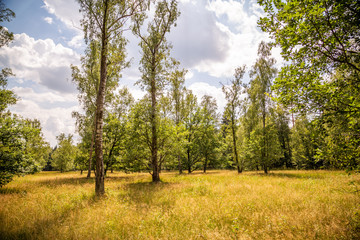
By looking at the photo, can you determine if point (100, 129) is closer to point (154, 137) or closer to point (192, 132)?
point (154, 137)

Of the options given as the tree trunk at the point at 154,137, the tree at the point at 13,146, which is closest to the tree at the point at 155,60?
the tree trunk at the point at 154,137

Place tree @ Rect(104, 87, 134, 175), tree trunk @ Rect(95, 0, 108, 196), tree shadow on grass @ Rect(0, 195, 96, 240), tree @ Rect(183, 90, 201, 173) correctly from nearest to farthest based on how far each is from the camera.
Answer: tree shadow on grass @ Rect(0, 195, 96, 240) < tree trunk @ Rect(95, 0, 108, 196) < tree @ Rect(104, 87, 134, 175) < tree @ Rect(183, 90, 201, 173)

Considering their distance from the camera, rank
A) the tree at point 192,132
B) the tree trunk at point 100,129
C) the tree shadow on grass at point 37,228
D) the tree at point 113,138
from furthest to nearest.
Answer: the tree at point 192,132 < the tree at point 113,138 < the tree trunk at point 100,129 < the tree shadow on grass at point 37,228

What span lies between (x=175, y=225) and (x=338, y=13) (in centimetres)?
849

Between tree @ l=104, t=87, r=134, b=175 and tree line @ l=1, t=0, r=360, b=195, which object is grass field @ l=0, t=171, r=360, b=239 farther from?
tree @ l=104, t=87, r=134, b=175

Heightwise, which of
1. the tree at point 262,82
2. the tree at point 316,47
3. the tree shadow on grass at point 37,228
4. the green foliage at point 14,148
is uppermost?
the tree at point 262,82

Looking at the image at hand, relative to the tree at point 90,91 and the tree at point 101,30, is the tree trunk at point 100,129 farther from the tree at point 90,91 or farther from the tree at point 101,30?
the tree at point 90,91

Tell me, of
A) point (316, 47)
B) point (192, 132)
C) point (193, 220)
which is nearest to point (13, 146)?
point (193, 220)

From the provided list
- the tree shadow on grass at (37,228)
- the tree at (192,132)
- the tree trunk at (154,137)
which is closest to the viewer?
the tree shadow on grass at (37,228)

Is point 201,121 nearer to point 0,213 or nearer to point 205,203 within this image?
point 205,203

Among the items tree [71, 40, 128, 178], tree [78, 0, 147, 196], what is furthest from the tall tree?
tree [78, 0, 147, 196]

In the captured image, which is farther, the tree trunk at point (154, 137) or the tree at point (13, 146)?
the tree trunk at point (154, 137)

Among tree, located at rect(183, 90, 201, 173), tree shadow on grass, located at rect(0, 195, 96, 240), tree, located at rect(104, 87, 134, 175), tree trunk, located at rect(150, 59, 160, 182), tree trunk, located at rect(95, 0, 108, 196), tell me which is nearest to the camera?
tree shadow on grass, located at rect(0, 195, 96, 240)

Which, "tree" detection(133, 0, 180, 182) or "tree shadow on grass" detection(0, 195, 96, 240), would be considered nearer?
"tree shadow on grass" detection(0, 195, 96, 240)
